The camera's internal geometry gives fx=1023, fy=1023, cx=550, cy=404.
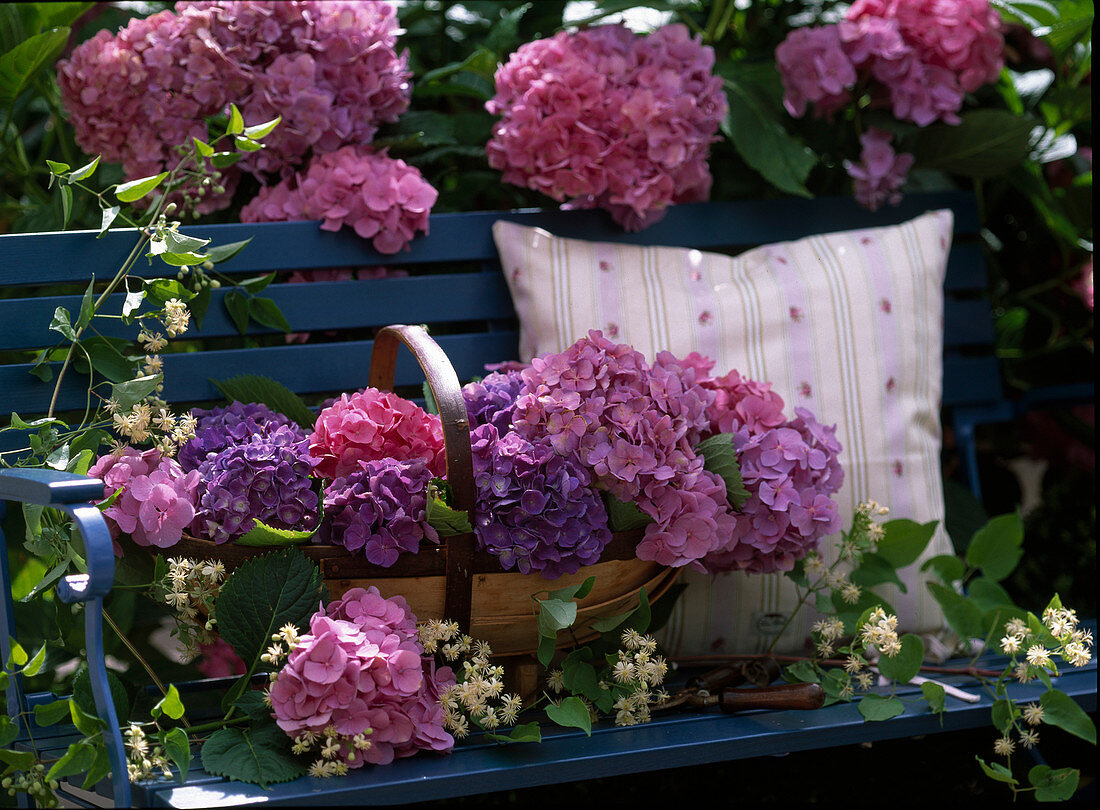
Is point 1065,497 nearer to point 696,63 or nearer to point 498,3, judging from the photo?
point 696,63

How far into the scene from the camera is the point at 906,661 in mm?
1169

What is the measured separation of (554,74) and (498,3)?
41cm

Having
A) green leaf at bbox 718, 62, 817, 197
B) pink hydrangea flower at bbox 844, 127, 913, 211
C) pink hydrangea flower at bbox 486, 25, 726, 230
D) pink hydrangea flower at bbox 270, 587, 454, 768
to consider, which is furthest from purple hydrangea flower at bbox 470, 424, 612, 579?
pink hydrangea flower at bbox 844, 127, 913, 211

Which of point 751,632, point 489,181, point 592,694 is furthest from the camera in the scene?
point 489,181

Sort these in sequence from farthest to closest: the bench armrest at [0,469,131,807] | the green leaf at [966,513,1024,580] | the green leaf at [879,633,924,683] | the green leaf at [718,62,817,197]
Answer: the green leaf at [718,62,817,197] → the green leaf at [966,513,1024,580] → the green leaf at [879,633,924,683] → the bench armrest at [0,469,131,807]

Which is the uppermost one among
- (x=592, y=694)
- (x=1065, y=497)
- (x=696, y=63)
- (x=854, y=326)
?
(x=696, y=63)

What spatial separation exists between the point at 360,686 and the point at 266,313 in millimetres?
617

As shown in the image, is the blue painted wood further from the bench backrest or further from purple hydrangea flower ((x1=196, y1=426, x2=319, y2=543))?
the bench backrest

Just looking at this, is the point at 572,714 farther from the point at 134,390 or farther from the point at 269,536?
the point at 134,390

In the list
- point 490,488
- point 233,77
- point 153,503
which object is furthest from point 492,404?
point 233,77

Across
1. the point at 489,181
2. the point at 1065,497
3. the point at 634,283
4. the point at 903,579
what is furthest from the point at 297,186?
the point at 1065,497

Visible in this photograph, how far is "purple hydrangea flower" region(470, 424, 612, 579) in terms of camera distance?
0.98 m

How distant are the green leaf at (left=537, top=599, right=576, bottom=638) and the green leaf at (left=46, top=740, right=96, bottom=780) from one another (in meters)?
0.41

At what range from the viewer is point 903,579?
139 centimetres
